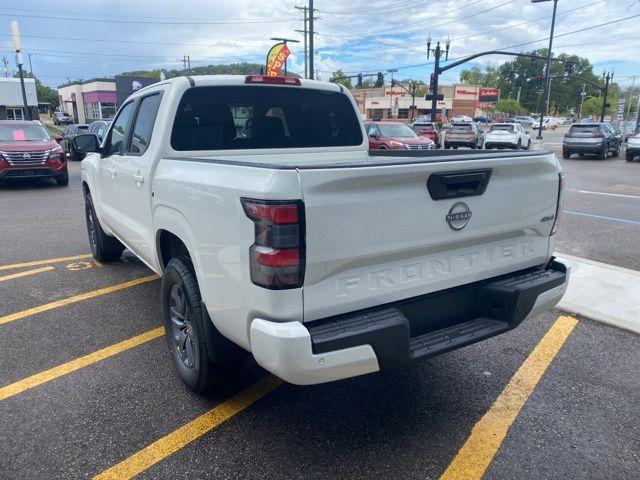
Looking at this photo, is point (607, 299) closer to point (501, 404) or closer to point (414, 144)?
point (501, 404)

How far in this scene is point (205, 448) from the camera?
277 cm

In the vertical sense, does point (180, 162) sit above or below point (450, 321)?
above

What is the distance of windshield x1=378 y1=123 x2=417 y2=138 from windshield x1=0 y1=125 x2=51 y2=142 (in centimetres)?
1185

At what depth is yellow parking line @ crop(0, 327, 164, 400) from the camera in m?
3.39

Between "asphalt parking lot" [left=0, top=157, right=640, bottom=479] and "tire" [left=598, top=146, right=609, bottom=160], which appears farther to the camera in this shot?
"tire" [left=598, top=146, right=609, bottom=160]

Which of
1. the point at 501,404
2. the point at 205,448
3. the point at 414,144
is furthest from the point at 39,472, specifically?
the point at 414,144

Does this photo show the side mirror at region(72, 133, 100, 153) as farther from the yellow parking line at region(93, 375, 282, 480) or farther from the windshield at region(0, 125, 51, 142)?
the windshield at region(0, 125, 51, 142)

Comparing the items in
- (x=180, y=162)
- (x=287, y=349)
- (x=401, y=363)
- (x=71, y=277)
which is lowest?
(x=71, y=277)

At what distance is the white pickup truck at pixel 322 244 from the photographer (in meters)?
2.25

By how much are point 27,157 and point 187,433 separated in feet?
39.8

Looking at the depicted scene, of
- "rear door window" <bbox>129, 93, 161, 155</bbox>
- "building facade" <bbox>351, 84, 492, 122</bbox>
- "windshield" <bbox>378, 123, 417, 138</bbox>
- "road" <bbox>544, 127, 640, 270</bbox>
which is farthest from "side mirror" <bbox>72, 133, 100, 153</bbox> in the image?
"building facade" <bbox>351, 84, 492, 122</bbox>

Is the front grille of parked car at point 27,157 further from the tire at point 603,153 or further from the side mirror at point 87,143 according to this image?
the tire at point 603,153

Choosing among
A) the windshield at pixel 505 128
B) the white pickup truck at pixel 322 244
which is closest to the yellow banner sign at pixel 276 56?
the windshield at pixel 505 128

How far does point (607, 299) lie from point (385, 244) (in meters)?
3.57
